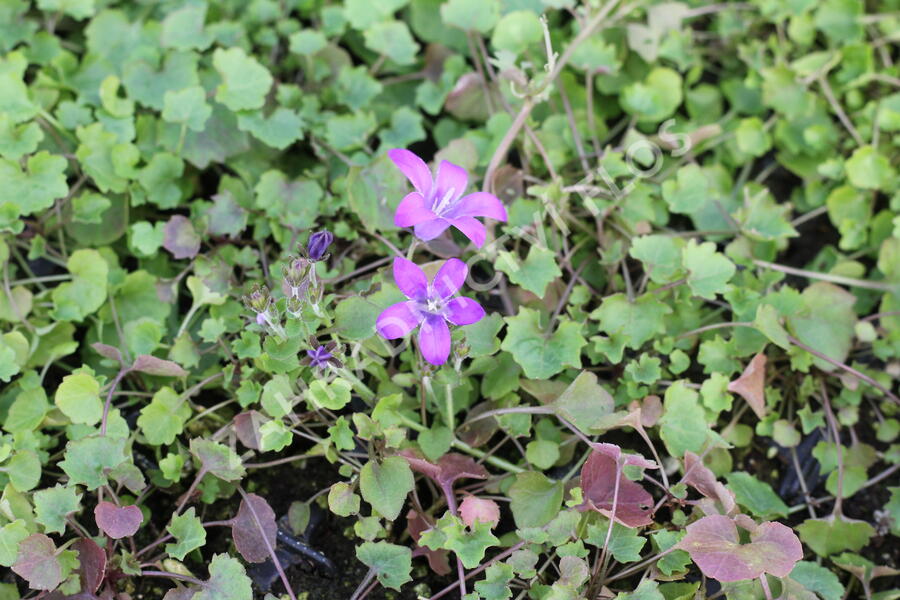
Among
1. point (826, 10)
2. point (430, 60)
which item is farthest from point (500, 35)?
point (826, 10)

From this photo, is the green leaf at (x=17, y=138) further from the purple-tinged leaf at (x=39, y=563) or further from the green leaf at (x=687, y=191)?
the green leaf at (x=687, y=191)

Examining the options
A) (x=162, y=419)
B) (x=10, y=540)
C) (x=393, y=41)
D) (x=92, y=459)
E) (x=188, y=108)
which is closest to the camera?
(x=10, y=540)

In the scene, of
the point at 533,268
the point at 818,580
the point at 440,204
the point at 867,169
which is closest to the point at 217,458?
the point at 440,204

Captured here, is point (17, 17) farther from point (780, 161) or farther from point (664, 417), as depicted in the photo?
point (780, 161)

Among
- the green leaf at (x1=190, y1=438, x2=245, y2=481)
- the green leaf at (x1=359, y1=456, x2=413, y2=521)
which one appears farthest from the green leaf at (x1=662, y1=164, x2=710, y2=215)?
the green leaf at (x1=190, y1=438, x2=245, y2=481)

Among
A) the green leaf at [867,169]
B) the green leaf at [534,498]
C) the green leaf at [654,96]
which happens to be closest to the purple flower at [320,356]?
the green leaf at [534,498]

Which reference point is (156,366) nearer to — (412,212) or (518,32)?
(412,212)

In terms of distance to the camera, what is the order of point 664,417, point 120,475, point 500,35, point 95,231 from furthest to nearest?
point 500,35
point 95,231
point 664,417
point 120,475
